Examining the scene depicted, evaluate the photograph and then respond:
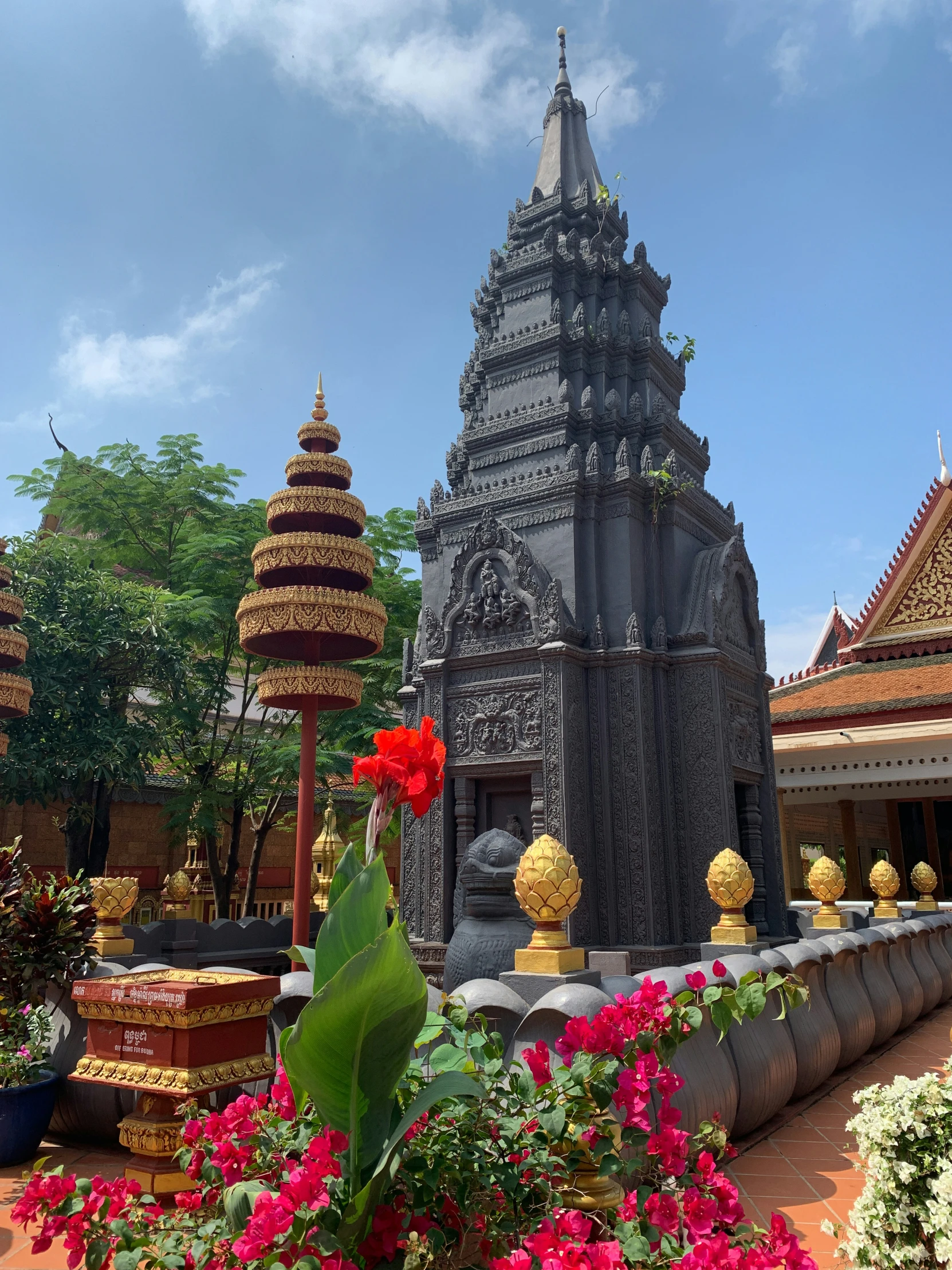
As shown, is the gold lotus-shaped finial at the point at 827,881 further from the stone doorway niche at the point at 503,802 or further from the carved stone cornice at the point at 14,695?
the carved stone cornice at the point at 14,695

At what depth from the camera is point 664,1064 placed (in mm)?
2391

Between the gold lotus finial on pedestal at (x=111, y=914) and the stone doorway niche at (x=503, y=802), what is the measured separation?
13.8 feet

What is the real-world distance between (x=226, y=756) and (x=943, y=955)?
1118 centimetres

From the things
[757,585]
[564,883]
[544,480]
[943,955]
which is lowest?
[943,955]

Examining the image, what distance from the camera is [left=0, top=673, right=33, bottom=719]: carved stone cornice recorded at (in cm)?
1066

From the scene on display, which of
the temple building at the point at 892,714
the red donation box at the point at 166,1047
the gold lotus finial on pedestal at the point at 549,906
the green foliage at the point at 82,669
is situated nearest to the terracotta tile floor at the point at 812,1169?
the gold lotus finial on pedestal at the point at 549,906

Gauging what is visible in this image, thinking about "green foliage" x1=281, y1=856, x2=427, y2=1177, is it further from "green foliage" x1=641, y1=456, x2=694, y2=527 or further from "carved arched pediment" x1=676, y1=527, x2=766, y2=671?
"green foliage" x1=641, y1=456, x2=694, y2=527

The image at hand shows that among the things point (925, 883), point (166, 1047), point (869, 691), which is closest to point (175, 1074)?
point (166, 1047)

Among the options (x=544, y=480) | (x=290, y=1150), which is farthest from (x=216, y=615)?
(x=290, y=1150)

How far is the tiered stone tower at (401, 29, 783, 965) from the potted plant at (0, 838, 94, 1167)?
438 cm

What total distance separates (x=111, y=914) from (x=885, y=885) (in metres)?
8.58

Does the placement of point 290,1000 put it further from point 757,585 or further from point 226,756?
point 226,756

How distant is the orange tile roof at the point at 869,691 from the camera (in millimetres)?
15830

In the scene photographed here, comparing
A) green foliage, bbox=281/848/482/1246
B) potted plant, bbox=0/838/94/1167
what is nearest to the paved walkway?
potted plant, bbox=0/838/94/1167
